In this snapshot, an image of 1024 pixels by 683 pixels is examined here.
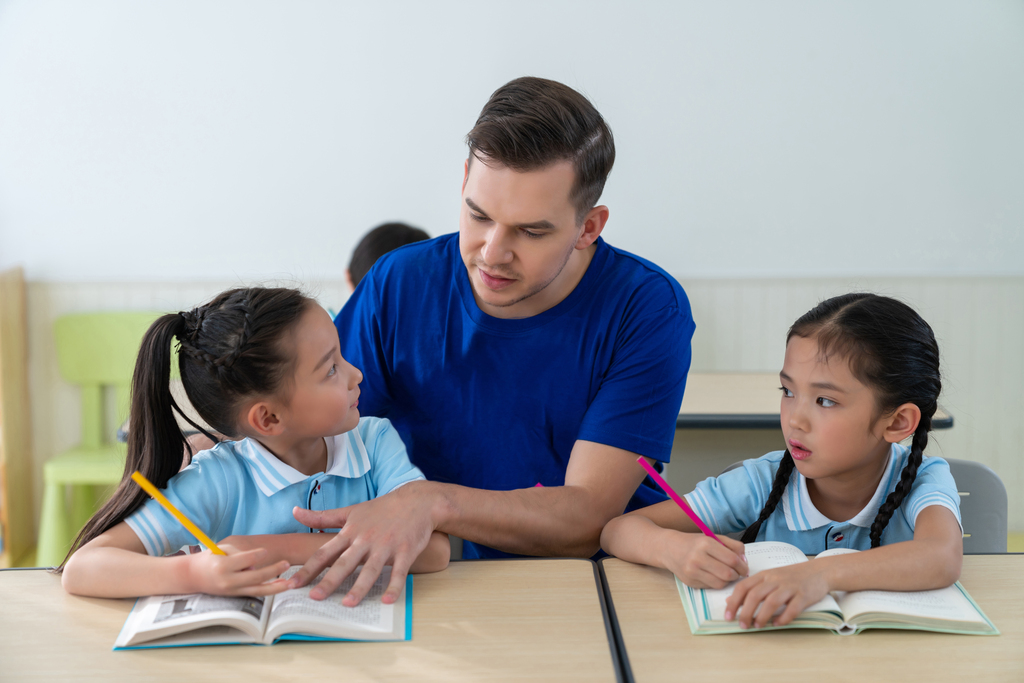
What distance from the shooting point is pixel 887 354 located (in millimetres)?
1193

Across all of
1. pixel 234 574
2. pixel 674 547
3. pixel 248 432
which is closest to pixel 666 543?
pixel 674 547

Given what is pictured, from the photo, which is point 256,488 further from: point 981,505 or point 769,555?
point 981,505

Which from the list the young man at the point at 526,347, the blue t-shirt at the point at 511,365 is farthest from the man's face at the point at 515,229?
the blue t-shirt at the point at 511,365

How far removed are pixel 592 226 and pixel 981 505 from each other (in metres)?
0.86

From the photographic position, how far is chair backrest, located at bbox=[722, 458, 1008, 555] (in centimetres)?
142

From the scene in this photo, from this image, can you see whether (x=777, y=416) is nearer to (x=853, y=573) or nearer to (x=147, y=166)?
(x=853, y=573)

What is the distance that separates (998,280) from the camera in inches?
127

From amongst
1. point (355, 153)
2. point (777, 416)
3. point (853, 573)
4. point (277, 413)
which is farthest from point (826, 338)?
point (355, 153)

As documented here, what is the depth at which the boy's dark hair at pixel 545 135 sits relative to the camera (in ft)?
4.02

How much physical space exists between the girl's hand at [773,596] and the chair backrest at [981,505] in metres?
0.63

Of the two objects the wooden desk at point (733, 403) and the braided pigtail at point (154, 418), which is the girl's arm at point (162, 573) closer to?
the braided pigtail at point (154, 418)

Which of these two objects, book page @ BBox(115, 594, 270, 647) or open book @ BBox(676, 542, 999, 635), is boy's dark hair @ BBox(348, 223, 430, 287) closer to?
book page @ BBox(115, 594, 270, 647)

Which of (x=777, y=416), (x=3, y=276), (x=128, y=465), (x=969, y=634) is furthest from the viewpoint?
(x=3, y=276)

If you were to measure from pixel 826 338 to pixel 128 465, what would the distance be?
1046 millimetres
